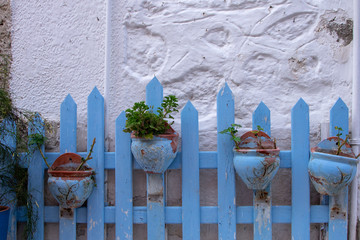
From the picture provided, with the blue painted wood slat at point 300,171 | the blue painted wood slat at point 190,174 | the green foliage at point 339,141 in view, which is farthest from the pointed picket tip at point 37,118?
the green foliage at point 339,141

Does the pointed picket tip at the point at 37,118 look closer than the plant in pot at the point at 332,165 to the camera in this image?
No

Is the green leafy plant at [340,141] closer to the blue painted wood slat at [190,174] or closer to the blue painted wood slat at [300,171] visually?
the blue painted wood slat at [300,171]

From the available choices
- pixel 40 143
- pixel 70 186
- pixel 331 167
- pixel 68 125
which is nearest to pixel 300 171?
pixel 331 167

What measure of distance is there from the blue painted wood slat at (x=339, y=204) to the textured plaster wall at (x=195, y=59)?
4.9 inches

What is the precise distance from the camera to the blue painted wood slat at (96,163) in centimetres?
198

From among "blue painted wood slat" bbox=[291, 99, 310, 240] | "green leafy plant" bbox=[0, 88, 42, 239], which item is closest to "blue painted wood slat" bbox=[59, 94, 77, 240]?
"green leafy plant" bbox=[0, 88, 42, 239]

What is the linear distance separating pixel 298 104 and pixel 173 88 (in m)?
0.81

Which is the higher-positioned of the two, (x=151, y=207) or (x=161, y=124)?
(x=161, y=124)

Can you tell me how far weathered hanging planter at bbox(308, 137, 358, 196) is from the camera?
5.69ft

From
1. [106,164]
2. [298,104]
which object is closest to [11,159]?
[106,164]

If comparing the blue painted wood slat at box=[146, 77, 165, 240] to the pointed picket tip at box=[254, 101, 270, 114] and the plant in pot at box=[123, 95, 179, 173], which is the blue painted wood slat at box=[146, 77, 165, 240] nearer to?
the plant in pot at box=[123, 95, 179, 173]

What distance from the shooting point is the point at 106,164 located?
201 cm

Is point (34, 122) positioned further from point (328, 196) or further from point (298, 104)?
point (328, 196)

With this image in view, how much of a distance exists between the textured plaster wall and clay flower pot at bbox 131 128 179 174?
27 cm
